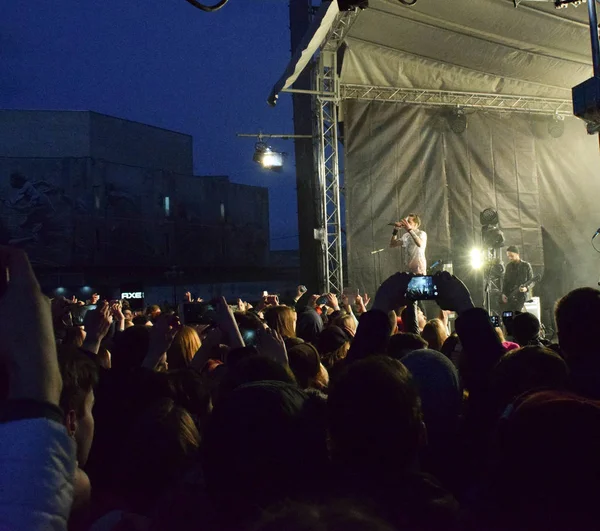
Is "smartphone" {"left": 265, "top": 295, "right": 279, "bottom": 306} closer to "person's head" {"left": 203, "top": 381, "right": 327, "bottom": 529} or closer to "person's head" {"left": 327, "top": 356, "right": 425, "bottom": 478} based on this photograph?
"person's head" {"left": 327, "top": 356, "right": 425, "bottom": 478}

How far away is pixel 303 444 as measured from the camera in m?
1.11

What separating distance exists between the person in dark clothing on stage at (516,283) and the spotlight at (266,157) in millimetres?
5777

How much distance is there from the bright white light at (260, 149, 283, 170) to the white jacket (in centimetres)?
1217

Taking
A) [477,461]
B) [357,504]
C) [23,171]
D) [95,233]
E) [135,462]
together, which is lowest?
[477,461]

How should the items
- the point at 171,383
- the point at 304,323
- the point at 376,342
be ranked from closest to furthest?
1. the point at 171,383
2. the point at 376,342
3. the point at 304,323

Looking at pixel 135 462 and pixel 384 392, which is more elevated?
pixel 384 392

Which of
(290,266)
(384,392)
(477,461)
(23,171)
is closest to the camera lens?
(384,392)

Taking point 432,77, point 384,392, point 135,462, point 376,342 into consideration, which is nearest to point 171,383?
point 135,462

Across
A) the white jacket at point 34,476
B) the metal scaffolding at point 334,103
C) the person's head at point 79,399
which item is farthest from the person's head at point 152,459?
the metal scaffolding at point 334,103

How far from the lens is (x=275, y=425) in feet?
3.62

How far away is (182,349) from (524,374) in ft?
7.10

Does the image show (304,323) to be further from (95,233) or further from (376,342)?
(95,233)

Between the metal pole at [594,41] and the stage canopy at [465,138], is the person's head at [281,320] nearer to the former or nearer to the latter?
the metal pole at [594,41]

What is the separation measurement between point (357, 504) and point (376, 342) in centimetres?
173
